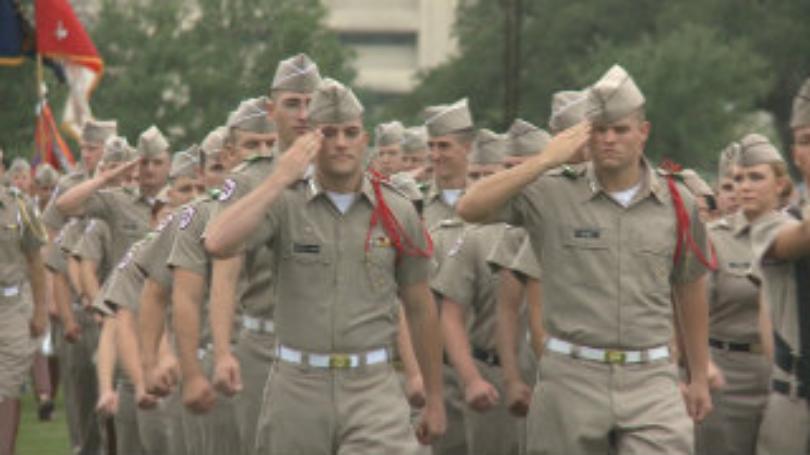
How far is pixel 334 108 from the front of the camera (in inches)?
403

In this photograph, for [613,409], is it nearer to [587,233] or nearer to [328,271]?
[587,233]

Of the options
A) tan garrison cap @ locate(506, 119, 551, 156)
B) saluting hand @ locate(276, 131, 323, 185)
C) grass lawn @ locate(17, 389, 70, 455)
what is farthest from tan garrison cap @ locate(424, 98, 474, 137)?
grass lawn @ locate(17, 389, 70, 455)

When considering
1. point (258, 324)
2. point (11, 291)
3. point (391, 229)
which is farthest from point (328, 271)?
point (11, 291)

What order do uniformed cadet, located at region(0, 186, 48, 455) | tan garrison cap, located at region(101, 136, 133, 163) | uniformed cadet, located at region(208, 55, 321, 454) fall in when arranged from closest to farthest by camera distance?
uniformed cadet, located at region(208, 55, 321, 454) < uniformed cadet, located at region(0, 186, 48, 455) < tan garrison cap, located at region(101, 136, 133, 163)

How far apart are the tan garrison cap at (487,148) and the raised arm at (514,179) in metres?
3.69

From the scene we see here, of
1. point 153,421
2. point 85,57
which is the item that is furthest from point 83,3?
point 153,421

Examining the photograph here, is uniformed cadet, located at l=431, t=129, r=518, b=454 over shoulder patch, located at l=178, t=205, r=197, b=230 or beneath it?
beneath

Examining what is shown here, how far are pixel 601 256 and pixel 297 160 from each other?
1457 millimetres

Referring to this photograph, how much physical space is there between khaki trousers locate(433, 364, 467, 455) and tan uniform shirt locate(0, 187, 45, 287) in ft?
12.4

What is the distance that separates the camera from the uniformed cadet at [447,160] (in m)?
14.4

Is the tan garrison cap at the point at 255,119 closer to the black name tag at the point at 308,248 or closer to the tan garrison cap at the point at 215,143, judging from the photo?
the tan garrison cap at the point at 215,143

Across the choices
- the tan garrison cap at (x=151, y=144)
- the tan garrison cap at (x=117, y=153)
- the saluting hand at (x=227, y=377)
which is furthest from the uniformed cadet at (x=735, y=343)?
the tan garrison cap at (x=117, y=153)

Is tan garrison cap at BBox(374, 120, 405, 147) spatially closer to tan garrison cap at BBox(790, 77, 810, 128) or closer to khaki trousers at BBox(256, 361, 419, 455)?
khaki trousers at BBox(256, 361, 419, 455)

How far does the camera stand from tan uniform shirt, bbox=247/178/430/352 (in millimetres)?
10188
